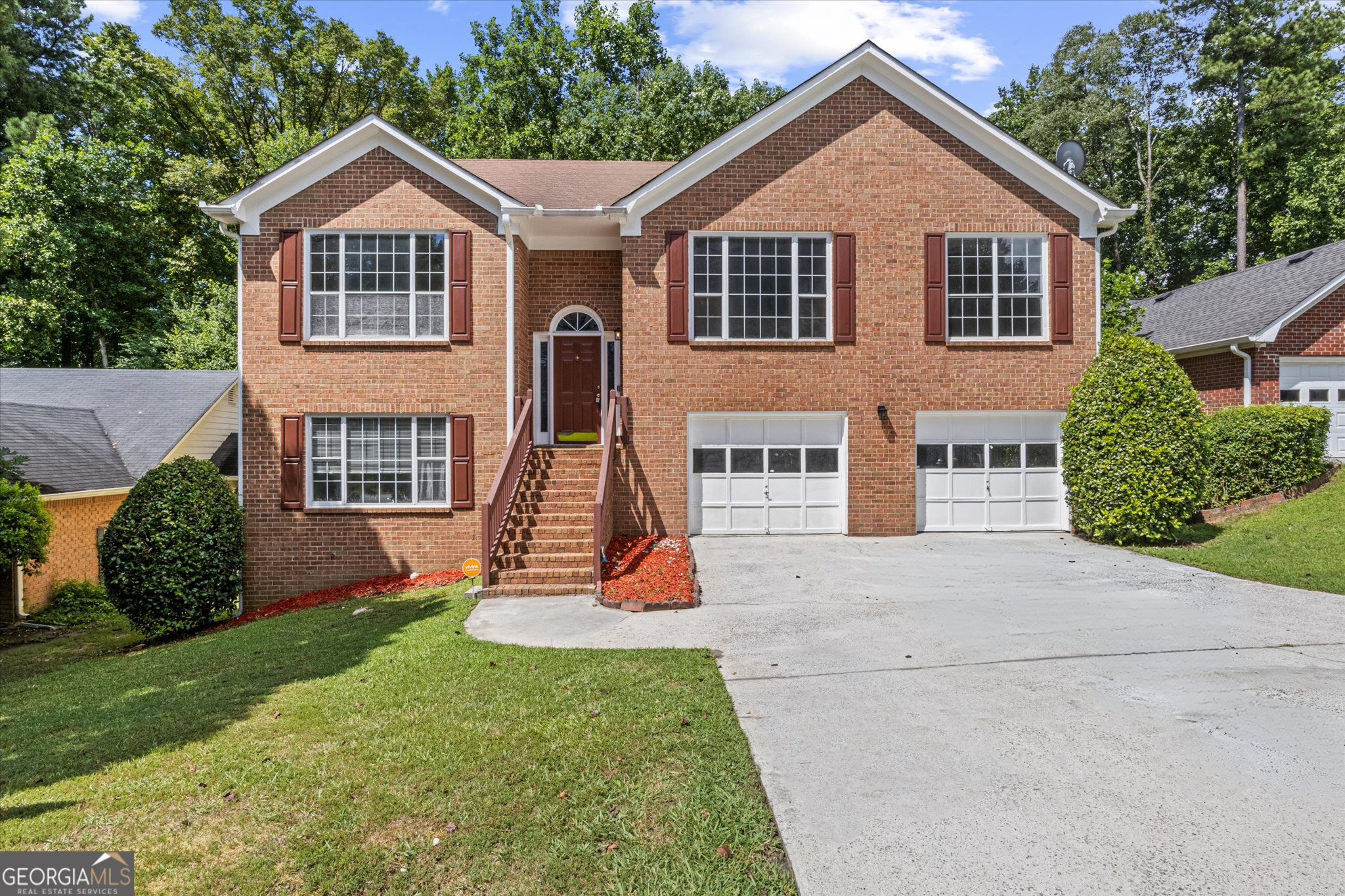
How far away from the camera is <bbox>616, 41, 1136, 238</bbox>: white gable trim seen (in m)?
12.2

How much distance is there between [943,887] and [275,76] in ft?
111

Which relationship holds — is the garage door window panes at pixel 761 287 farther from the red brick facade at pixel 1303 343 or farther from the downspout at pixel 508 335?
the red brick facade at pixel 1303 343

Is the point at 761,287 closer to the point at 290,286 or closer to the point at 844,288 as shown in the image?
the point at 844,288

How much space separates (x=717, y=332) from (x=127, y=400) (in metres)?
15.4

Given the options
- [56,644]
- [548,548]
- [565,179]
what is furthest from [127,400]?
[548,548]

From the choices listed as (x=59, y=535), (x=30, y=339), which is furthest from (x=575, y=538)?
(x=30, y=339)

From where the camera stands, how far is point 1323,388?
15.5m

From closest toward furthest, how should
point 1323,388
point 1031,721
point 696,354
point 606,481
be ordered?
point 1031,721 → point 606,481 → point 696,354 → point 1323,388

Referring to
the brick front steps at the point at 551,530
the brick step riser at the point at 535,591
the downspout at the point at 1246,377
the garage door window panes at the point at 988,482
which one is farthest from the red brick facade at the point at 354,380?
the downspout at the point at 1246,377

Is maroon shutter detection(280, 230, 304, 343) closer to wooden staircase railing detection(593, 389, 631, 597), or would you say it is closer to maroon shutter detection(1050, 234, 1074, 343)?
wooden staircase railing detection(593, 389, 631, 597)

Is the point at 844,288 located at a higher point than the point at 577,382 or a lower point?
higher

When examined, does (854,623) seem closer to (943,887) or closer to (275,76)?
(943,887)

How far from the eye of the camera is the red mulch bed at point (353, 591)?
1126 cm

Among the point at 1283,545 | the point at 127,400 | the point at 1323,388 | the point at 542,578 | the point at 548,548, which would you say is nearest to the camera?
the point at 542,578
